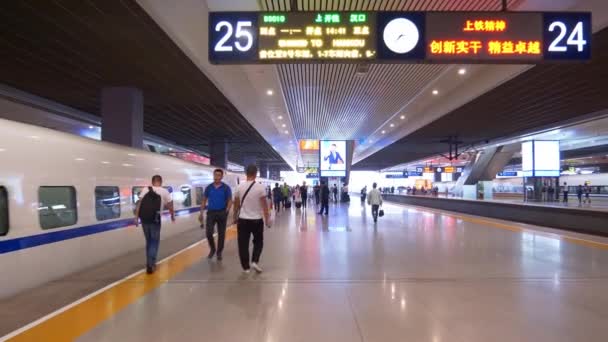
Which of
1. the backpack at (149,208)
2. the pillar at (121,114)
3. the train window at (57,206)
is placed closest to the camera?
the train window at (57,206)

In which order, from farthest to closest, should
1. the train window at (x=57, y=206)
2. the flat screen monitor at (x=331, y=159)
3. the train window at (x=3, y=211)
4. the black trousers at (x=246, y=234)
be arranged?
the flat screen monitor at (x=331, y=159)
the black trousers at (x=246, y=234)
the train window at (x=57, y=206)
the train window at (x=3, y=211)

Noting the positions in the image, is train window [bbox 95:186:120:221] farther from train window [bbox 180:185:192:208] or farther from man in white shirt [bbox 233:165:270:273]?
train window [bbox 180:185:192:208]

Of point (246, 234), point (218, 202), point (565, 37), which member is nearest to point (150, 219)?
point (218, 202)

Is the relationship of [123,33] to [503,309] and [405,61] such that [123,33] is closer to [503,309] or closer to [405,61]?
[405,61]

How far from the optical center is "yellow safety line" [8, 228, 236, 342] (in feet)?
13.3

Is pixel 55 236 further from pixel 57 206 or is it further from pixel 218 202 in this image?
pixel 218 202

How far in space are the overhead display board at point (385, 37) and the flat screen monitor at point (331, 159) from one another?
63.7 ft

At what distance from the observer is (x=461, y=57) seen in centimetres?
618

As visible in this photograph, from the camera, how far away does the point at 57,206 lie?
6.46 meters

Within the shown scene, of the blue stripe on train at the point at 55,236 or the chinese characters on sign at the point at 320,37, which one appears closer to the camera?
the blue stripe on train at the point at 55,236

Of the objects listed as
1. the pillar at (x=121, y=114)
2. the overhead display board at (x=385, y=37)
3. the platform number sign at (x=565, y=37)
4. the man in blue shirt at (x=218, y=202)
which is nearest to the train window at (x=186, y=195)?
the pillar at (x=121, y=114)

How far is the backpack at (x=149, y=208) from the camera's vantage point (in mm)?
6758

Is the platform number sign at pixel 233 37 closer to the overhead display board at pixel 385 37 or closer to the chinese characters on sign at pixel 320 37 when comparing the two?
the overhead display board at pixel 385 37

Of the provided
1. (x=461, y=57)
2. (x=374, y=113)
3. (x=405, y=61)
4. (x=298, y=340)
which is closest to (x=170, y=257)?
(x=298, y=340)
